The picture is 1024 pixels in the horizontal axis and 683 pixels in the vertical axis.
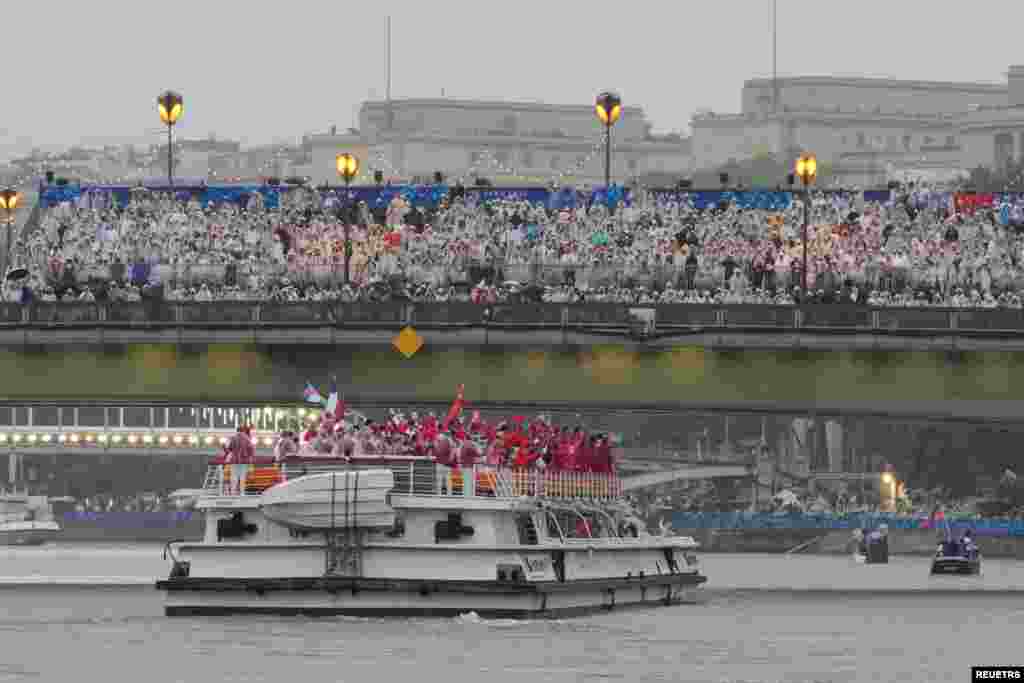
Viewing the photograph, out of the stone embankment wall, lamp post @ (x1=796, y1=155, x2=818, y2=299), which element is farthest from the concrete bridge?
the stone embankment wall

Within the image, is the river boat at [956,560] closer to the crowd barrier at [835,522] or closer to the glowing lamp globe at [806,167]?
the glowing lamp globe at [806,167]

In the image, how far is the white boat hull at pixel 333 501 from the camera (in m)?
88.1

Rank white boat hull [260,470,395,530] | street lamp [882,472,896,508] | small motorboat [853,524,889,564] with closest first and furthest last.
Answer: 1. white boat hull [260,470,395,530]
2. small motorboat [853,524,889,564]
3. street lamp [882,472,896,508]

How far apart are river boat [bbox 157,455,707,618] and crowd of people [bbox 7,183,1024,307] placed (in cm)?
1707

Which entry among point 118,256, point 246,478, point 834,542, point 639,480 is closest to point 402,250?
point 118,256

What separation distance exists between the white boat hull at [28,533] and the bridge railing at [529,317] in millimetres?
77561

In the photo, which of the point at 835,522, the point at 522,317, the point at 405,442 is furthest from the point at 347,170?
the point at 835,522

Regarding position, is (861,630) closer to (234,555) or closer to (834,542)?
(234,555)

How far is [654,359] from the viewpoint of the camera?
342 ft

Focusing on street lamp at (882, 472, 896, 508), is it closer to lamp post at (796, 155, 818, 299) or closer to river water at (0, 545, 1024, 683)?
river water at (0, 545, 1024, 683)

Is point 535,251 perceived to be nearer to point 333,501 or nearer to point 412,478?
point 412,478

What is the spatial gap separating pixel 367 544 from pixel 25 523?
101810 mm

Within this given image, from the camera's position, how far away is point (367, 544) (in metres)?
88.4

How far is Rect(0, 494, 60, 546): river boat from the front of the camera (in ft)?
601
